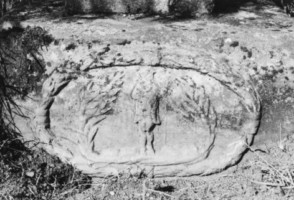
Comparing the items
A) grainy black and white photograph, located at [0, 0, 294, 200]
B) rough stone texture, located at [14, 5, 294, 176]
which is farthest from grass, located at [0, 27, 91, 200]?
rough stone texture, located at [14, 5, 294, 176]

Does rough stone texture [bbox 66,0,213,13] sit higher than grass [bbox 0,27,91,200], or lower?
higher

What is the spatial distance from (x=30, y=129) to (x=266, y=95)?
1760 millimetres

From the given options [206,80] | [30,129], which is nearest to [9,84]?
[30,129]

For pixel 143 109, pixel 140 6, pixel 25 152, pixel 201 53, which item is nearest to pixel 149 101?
pixel 143 109

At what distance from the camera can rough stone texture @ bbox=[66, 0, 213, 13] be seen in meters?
3.39

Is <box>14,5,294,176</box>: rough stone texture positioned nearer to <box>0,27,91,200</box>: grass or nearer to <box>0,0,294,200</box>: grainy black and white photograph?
<box>0,0,294,200</box>: grainy black and white photograph

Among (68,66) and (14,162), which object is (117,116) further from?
(14,162)

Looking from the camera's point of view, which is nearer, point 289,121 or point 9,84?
point 289,121

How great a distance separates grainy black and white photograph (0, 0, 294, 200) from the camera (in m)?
3.16

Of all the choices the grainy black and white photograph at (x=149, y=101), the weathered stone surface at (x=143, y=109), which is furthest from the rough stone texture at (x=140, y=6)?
the weathered stone surface at (x=143, y=109)

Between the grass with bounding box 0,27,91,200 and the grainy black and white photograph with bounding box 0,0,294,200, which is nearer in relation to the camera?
the grainy black and white photograph with bounding box 0,0,294,200

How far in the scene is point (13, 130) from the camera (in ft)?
11.9

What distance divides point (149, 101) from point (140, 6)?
70 centimetres

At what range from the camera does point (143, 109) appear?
3.32 meters
